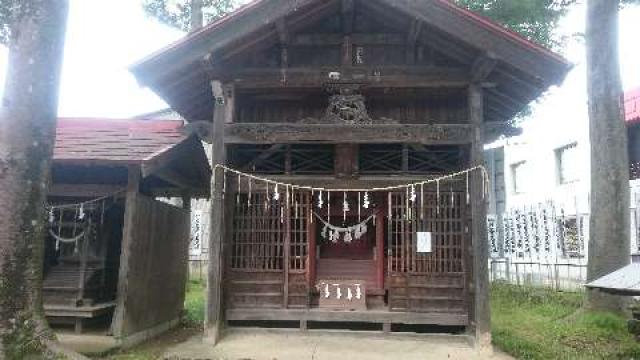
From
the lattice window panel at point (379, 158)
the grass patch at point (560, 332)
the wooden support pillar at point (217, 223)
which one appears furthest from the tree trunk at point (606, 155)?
the wooden support pillar at point (217, 223)

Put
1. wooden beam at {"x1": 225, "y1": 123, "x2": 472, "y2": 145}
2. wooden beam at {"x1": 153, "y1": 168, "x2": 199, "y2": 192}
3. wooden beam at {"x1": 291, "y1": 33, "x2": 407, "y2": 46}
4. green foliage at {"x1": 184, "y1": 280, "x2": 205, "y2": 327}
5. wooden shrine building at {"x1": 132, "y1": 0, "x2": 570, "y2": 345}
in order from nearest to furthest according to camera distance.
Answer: wooden shrine building at {"x1": 132, "y1": 0, "x2": 570, "y2": 345}
wooden beam at {"x1": 225, "y1": 123, "x2": 472, "y2": 145}
wooden beam at {"x1": 291, "y1": 33, "x2": 407, "y2": 46}
wooden beam at {"x1": 153, "y1": 168, "x2": 199, "y2": 192}
green foliage at {"x1": 184, "y1": 280, "x2": 205, "y2": 327}

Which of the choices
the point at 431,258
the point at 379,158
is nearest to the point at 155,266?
the point at 379,158

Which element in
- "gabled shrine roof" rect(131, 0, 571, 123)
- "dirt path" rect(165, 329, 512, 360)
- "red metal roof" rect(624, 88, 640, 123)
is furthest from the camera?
"red metal roof" rect(624, 88, 640, 123)

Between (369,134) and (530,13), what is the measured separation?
355 inches

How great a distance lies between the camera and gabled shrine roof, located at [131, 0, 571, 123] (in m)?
8.62

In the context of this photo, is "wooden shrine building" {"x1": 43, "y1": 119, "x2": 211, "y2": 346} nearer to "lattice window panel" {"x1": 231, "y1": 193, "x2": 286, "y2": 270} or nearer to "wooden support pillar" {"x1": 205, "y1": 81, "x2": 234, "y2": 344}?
"wooden support pillar" {"x1": 205, "y1": 81, "x2": 234, "y2": 344}

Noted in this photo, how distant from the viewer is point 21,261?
625 centimetres

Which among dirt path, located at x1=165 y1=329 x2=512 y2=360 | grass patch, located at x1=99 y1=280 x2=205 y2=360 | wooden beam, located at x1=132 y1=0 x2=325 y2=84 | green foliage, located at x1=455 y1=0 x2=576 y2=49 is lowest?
grass patch, located at x1=99 y1=280 x2=205 y2=360

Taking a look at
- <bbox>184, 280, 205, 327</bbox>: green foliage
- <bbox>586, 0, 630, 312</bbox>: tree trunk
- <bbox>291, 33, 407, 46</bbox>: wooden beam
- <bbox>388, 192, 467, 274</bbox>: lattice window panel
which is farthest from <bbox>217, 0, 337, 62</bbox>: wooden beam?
<bbox>184, 280, 205, 327</bbox>: green foliage

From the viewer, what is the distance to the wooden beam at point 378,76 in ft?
30.7

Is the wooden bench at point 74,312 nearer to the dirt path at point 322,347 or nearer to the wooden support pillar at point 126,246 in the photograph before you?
the wooden support pillar at point 126,246

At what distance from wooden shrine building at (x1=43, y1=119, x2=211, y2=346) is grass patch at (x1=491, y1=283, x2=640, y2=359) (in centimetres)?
670

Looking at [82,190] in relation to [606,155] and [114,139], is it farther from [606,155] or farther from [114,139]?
[606,155]

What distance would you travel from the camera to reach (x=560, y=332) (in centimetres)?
1025
